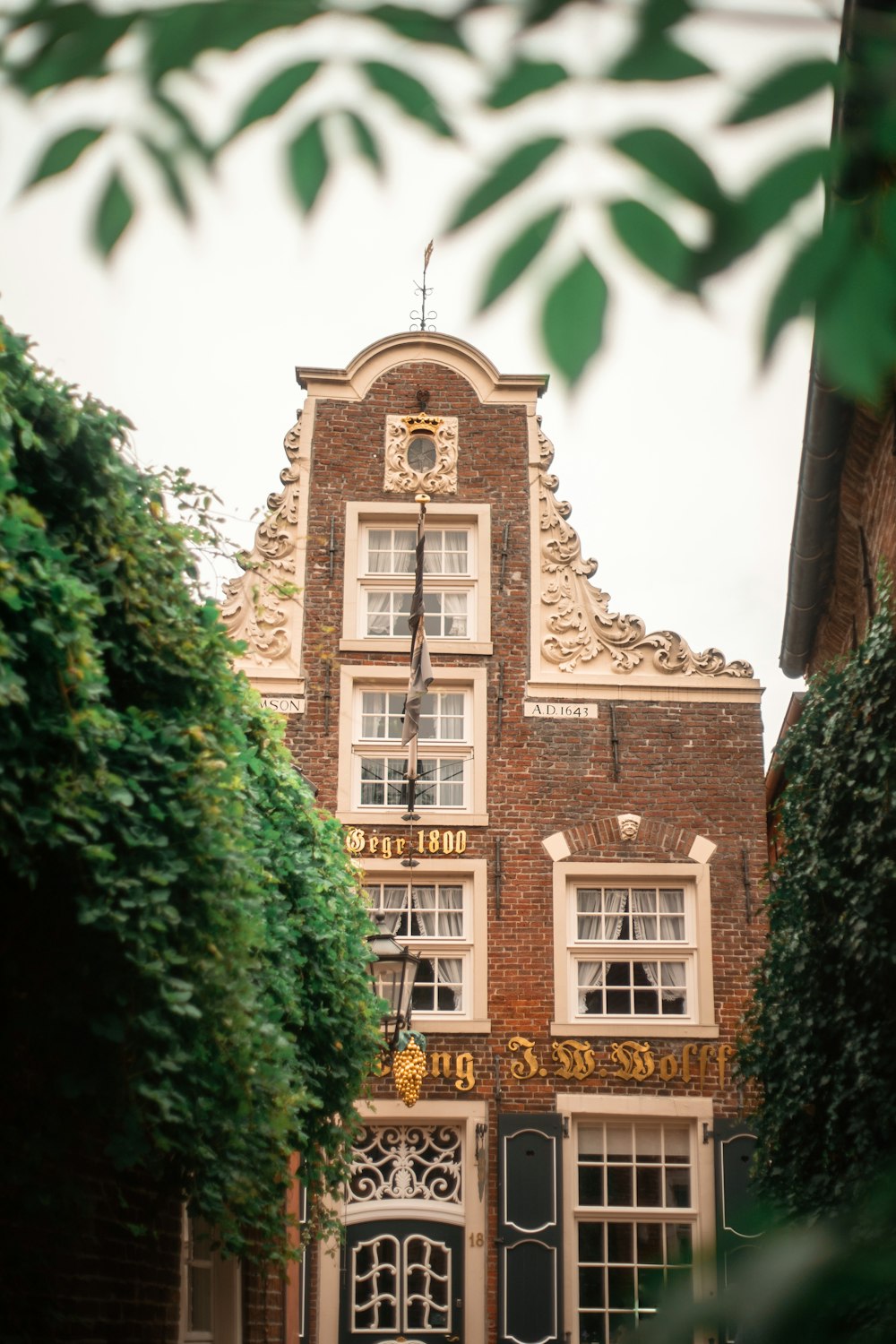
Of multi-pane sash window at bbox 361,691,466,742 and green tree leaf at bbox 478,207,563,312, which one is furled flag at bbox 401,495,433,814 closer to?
multi-pane sash window at bbox 361,691,466,742

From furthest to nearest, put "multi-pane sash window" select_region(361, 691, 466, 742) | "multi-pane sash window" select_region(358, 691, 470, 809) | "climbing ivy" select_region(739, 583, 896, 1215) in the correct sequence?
"multi-pane sash window" select_region(361, 691, 466, 742), "multi-pane sash window" select_region(358, 691, 470, 809), "climbing ivy" select_region(739, 583, 896, 1215)

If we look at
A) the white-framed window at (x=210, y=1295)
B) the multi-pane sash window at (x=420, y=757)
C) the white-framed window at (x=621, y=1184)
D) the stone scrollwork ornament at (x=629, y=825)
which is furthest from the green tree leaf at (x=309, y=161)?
the stone scrollwork ornament at (x=629, y=825)

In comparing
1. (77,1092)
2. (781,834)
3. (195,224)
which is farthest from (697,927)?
(195,224)

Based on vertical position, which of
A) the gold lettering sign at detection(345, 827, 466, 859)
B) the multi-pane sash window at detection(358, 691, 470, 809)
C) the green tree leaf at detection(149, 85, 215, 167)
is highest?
the multi-pane sash window at detection(358, 691, 470, 809)

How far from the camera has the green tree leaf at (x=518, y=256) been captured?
1.27 m

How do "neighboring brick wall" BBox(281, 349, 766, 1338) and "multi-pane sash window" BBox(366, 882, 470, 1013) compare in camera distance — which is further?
"multi-pane sash window" BBox(366, 882, 470, 1013)

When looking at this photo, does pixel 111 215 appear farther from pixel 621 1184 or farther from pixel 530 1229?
pixel 621 1184

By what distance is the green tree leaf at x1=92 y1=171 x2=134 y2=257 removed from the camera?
1.46 m

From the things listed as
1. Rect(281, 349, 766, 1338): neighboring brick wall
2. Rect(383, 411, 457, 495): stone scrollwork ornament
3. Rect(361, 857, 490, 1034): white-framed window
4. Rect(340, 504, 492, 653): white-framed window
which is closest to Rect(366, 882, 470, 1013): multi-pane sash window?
Rect(361, 857, 490, 1034): white-framed window

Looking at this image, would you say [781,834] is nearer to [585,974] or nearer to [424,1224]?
[585,974]

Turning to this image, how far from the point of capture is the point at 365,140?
1.44 meters

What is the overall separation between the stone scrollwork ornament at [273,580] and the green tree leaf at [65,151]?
1451 centimetres

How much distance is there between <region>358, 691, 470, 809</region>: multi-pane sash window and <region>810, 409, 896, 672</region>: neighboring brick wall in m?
4.77

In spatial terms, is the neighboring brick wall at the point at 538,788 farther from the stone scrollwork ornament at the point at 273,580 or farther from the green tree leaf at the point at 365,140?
the green tree leaf at the point at 365,140
